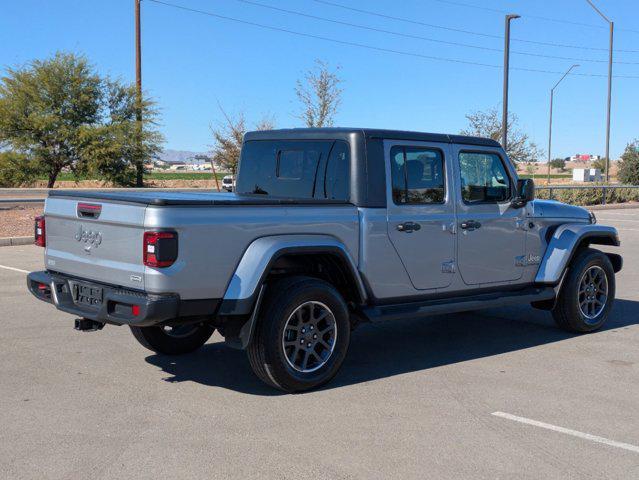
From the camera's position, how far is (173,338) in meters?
6.82

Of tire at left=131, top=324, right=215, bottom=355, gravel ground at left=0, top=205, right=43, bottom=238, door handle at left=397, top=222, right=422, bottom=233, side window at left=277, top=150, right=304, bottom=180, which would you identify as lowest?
tire at left=131, top=324, right=215, bottom=355

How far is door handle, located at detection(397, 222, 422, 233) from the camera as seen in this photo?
632cm

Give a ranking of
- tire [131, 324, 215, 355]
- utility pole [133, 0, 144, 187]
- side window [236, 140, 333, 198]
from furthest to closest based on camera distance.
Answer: utility pole [133, 0, 144, 187] → tire [131, 324, 215, 355] → side window [236, 140, 333, 198]

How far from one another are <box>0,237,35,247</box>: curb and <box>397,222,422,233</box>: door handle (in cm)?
1179

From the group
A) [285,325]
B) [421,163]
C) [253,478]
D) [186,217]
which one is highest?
[421,163]

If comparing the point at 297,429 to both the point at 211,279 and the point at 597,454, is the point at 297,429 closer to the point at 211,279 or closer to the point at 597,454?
the point at 211,279

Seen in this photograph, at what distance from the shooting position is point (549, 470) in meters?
4.35

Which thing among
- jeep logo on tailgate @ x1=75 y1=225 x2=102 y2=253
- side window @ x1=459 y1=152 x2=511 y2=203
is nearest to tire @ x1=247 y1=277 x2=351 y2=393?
jeep logo on tailgate @ x1=75 y1=225 x2=102 y2=253

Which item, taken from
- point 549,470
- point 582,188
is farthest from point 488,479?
point 582,188

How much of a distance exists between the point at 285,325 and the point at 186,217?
41.7 inches

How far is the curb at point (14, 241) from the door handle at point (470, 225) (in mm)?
11729

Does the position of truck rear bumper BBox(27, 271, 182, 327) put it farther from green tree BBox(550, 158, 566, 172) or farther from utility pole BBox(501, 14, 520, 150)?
green tree BBox(550, 158, 566, 172)

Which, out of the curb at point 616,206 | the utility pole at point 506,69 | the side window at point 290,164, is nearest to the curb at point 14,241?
the side window at point 290,164

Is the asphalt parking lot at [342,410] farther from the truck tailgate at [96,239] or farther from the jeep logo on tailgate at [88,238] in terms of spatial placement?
the jeep logo on tailgate at [88,238]
